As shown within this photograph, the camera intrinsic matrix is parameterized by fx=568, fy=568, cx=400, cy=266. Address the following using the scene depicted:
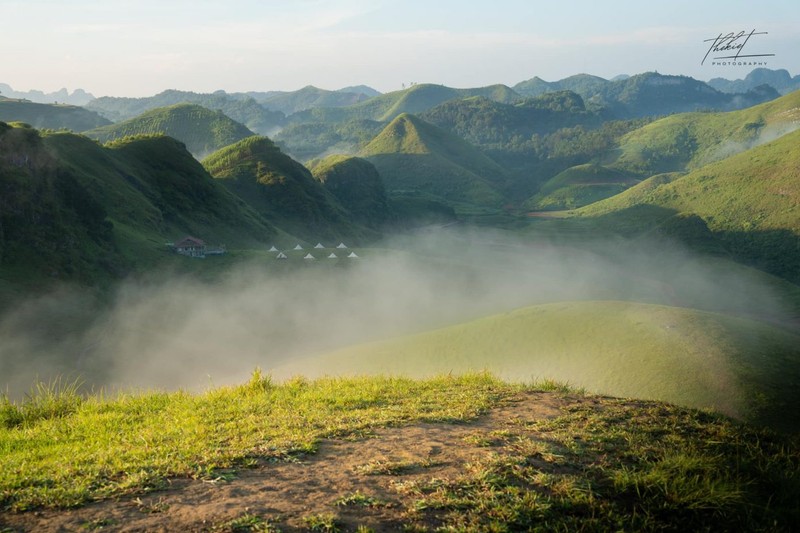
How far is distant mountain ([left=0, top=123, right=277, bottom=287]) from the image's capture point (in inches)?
1948

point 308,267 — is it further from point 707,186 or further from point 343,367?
point 707,186

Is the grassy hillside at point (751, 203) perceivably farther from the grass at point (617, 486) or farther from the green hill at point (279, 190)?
the grass at point (617, 486)

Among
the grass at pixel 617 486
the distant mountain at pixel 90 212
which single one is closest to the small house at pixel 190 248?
the distant mountain at pixel 90 212

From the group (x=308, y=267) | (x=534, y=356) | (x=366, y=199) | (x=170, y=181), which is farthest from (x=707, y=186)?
(x=534, y=356)

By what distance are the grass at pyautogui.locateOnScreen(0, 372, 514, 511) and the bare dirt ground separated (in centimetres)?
30

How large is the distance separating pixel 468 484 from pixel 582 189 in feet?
631

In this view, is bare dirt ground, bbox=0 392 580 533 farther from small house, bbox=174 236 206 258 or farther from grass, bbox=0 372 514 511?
small house, bbox=174 236 206 258

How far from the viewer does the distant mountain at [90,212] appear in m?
49.5

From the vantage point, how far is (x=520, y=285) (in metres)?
61.1

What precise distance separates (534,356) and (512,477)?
60.2ft

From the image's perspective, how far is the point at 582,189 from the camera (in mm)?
188375

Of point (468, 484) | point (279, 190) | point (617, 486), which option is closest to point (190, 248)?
point (279, 190)

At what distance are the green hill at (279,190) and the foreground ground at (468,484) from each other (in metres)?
101

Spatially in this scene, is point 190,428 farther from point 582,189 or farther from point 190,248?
point 582,189
